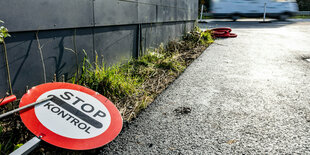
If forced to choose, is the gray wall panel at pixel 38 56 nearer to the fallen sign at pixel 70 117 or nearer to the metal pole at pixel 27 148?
the fallen sign at pixel 70 117

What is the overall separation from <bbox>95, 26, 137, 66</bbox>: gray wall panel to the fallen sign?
3.45ft

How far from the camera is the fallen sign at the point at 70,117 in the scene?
5.99ft

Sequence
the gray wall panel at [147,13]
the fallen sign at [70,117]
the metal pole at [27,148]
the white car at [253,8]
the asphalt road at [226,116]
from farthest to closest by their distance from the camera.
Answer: the white car at [253,8], the gray wall panel at [147,13], the asphalt road at [226,116], the fallen sign at [70,117], the metal pole at [27,148]

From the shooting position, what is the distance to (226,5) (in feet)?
65.2

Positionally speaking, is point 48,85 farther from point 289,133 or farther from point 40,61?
point 289,133

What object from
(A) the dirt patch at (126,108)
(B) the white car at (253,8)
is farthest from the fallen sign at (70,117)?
(B) the white car at (253,8)

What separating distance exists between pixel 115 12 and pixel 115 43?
19.2 inches

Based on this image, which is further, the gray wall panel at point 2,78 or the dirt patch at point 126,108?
the gray wall panel at point 2,78

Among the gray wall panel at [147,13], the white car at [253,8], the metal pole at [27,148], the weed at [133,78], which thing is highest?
the white car at [253,8]

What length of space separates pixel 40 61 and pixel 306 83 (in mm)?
3864

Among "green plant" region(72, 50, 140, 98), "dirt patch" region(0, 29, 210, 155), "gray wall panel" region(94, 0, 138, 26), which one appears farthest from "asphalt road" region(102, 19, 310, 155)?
"gray wall panel" region(94, 0, 138, 26)

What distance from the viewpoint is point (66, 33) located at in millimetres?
2793

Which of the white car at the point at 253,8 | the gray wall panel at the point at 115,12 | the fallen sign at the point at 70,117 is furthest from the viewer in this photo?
the white car at the point at 253,8

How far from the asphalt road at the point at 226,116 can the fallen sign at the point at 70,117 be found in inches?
5.9
